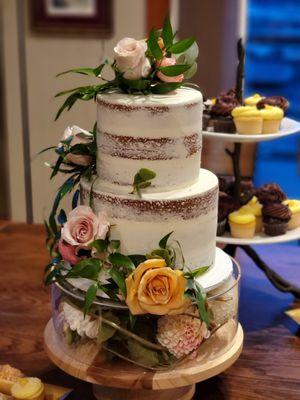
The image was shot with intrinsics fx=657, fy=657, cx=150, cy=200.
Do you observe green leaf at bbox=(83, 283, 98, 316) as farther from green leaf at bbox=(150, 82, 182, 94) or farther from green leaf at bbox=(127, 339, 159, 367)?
green leaf at bbox=(150, 82, 182, 94)

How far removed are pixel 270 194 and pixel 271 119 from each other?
194 millimetres

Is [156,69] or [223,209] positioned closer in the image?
[156,69]

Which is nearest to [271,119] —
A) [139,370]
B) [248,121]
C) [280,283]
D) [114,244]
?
[248,121]

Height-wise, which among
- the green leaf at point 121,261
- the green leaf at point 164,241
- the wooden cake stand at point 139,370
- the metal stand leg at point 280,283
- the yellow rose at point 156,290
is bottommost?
the metal stand leg at point 280,283

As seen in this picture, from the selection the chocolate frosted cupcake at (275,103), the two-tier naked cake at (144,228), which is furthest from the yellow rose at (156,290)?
the chocolate frosted cupcake at (275,103)

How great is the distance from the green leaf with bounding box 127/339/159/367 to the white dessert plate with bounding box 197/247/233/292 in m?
0.15

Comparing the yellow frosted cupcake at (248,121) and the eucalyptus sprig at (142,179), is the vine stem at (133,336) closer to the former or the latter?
the eucalyptus sprig at (142,179)

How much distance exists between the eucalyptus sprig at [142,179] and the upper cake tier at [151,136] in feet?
0.07

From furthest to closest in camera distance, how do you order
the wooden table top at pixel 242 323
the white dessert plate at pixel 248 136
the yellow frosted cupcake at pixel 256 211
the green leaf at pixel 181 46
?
1. the yellow frosted cupcake at pixel 256 211
2. the white dessert plate at pixel 248 136
3. the wooden table top at pixel 242 323
4. the green leaf at pixel 181 46

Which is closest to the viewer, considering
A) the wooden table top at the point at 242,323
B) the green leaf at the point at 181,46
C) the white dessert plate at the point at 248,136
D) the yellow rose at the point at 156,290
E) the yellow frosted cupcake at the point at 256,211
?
the yellow rose at the point at 156,290

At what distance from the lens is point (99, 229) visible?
3.75 ft

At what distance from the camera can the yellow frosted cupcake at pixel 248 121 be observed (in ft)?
5.08

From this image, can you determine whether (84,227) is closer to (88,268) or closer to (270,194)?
(88,268)

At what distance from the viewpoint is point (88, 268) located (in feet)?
3.72
